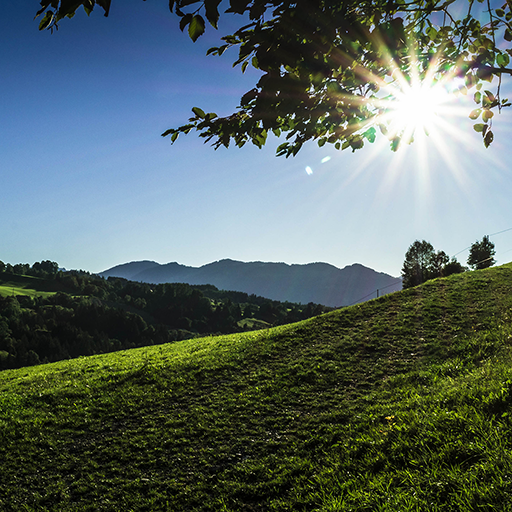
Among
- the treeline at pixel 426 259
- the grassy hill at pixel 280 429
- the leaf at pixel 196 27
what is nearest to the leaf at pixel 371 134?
the leaf at pixel 196 27

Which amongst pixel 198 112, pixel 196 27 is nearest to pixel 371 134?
pixel 198 112

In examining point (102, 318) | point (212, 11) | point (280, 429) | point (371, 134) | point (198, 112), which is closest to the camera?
point (212, 11)

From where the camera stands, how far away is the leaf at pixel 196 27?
2469mm

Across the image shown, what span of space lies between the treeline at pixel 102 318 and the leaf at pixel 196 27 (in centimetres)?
10451

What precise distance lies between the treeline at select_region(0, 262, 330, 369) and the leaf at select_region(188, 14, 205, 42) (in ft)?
343

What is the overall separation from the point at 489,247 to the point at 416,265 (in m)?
17.8

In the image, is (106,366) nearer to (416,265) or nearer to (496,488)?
(496,488)

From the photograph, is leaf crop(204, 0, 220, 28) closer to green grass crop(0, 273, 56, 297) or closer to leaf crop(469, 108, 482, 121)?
leaf crop(469, 108, 482, 121)

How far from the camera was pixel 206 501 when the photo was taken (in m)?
5.23

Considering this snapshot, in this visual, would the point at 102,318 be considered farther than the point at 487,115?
Yes

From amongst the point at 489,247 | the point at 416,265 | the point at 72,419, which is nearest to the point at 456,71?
the point at 72,419

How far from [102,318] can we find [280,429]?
425ft

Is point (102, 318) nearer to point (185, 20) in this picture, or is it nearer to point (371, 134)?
point (371, 134)

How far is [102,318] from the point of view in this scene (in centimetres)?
12031
